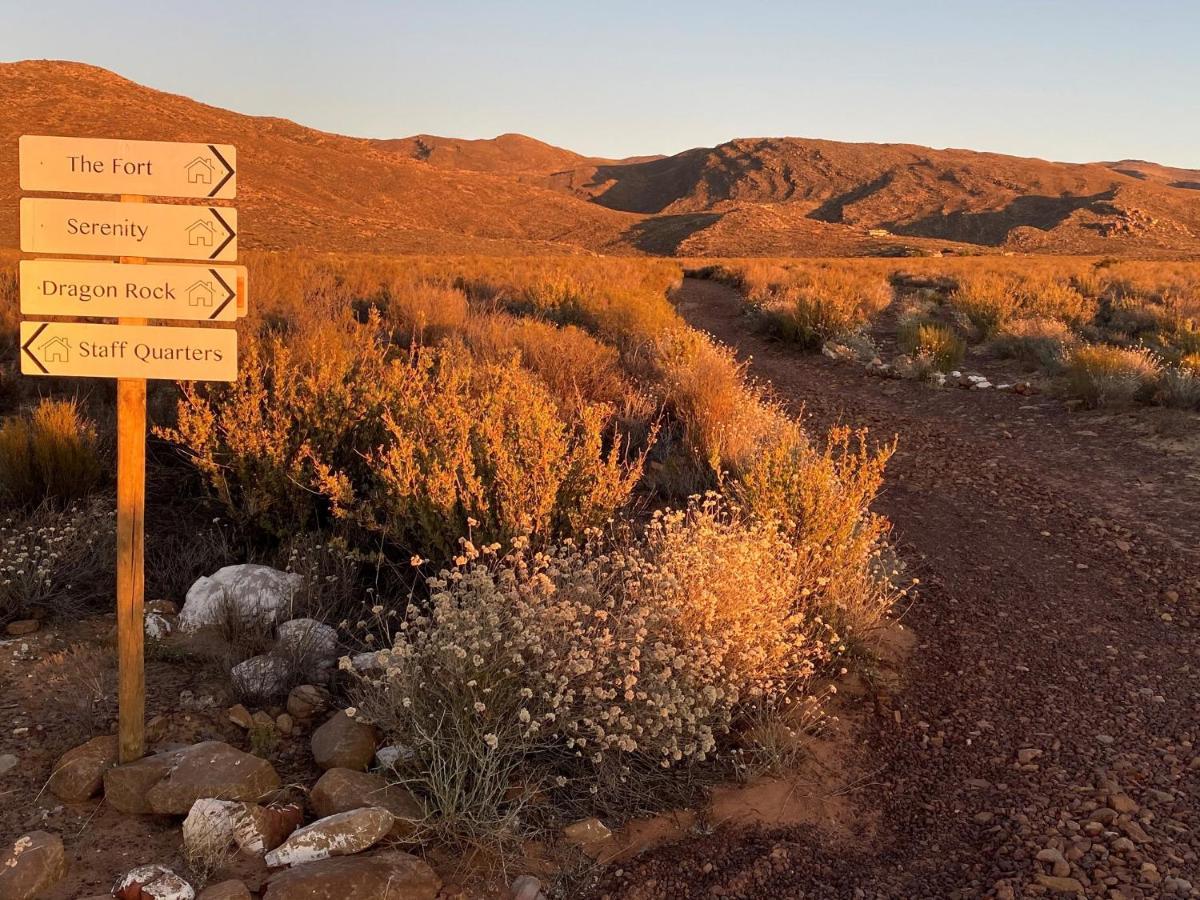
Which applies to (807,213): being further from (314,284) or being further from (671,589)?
(671,589)

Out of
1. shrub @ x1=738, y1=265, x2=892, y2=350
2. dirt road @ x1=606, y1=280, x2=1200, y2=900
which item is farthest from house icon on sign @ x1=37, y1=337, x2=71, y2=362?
shrub @ x1=738, y1=265, x2=892, y2=350

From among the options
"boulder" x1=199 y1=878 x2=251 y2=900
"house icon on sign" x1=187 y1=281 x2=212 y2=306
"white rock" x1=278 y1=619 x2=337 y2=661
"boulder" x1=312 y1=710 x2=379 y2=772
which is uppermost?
"house icon on sign" x1=187 y1=281 x2=212 y2=306

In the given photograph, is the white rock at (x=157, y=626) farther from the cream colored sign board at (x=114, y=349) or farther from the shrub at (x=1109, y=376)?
the shrub at (x=1109, y=376)

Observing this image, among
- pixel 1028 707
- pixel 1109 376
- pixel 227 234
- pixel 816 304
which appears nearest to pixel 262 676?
pixel 227 234

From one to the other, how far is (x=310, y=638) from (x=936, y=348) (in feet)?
33.0

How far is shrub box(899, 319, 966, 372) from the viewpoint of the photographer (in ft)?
38.2

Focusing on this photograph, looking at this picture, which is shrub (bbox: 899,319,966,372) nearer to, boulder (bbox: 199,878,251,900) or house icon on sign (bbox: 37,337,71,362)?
house icon on sign (bbox: 37,337,71,362)

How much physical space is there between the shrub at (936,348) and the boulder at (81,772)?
10314 millimetres

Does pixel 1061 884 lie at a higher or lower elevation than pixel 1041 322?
lower

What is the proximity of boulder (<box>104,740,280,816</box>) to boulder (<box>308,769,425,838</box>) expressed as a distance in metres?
0.18

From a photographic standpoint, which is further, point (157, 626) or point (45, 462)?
point (45, 462)

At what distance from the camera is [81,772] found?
2998 mm

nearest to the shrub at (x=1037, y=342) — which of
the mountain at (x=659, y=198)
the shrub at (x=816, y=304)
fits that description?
the shrub at (x=816, y=304)

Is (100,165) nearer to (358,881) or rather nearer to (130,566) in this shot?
(130,566)
